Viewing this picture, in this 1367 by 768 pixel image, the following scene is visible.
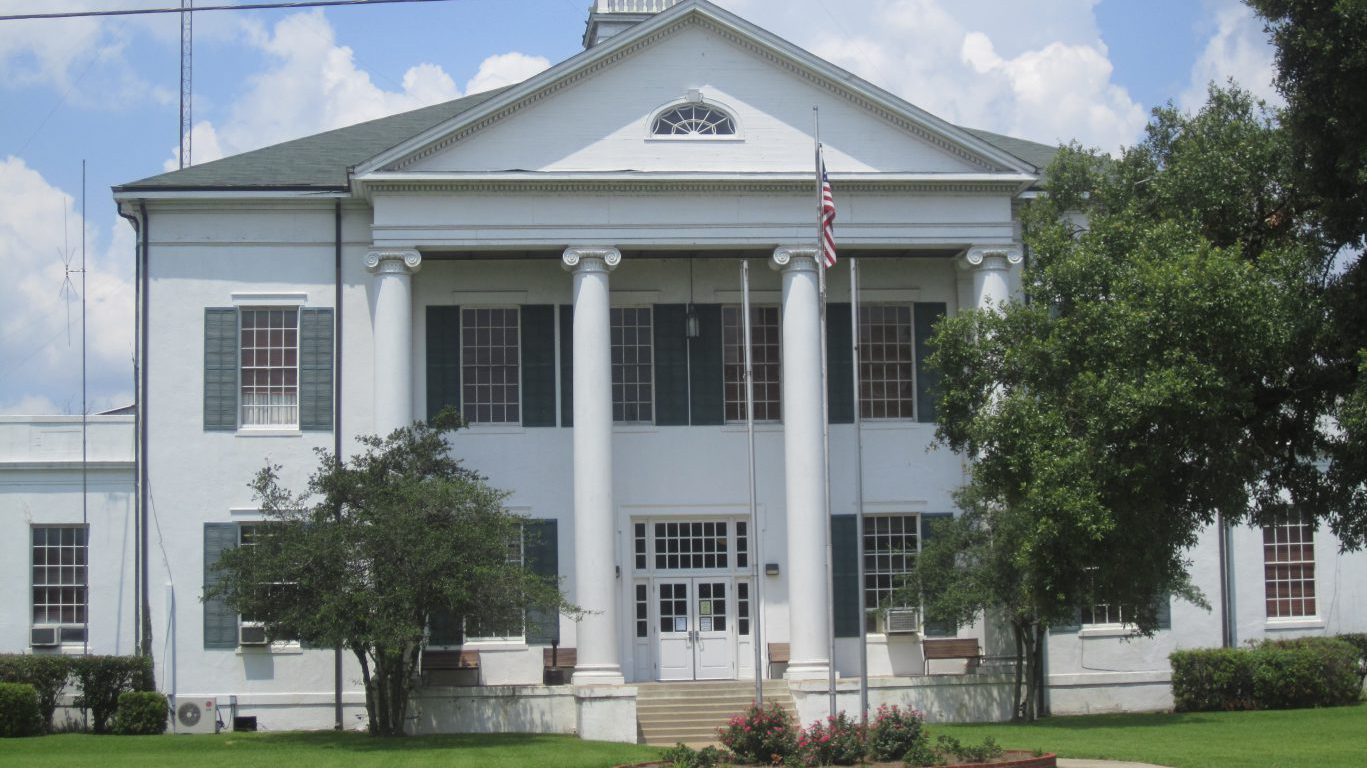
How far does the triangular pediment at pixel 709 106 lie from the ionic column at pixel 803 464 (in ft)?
7.30

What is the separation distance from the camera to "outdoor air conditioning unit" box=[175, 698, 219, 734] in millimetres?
28391

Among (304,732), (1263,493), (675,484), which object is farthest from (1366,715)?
(304,732)

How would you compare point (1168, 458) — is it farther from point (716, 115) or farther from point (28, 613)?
point (28, 613)

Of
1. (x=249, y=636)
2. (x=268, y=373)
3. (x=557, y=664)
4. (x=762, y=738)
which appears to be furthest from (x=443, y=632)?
(x=762, y=738)

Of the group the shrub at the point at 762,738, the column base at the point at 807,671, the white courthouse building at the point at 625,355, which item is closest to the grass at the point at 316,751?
the shrub at the point at 762,738

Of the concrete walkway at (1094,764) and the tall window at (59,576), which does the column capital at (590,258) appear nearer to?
the tall window at (59,576)

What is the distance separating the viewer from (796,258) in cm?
2942

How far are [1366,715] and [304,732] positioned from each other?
1819cm

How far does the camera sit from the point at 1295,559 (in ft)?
105

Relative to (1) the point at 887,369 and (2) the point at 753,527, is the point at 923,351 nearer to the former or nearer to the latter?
(1) the point at 887,369

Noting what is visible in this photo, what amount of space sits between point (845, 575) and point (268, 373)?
37.3ft

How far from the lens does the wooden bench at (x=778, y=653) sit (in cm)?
2950

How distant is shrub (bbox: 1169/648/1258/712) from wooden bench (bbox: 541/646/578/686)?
37.2 ft

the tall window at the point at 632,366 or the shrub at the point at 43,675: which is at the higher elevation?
the tall window at the point at 632,366
